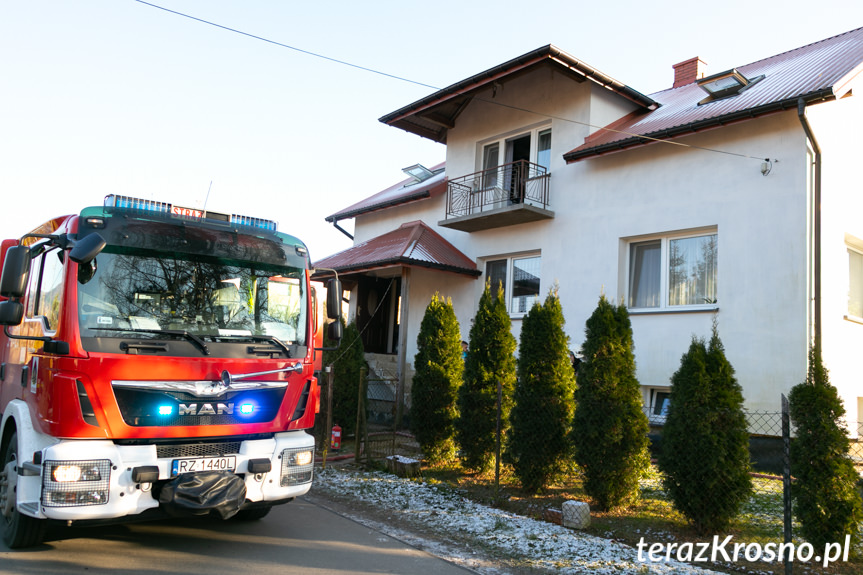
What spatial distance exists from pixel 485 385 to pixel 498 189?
21.5 ft

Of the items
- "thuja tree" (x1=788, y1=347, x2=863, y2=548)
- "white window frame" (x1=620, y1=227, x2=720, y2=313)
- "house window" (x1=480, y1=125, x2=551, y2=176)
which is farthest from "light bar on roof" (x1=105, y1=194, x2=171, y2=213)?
"house window" (x1=480, y1=125, x2=551, y2=176)

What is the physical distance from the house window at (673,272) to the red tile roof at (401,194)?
5667 mm

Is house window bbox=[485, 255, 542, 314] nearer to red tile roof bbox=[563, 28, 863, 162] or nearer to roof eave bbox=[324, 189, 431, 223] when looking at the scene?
red tile roof bbox=[563, 28, 863, 162]

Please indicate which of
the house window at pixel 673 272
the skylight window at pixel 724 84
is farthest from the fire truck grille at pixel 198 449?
the skylight window at pixel 724 84

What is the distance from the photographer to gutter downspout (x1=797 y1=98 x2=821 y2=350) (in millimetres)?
9773

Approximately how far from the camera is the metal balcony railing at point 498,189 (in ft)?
46.1

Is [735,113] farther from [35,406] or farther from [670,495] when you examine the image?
[35,406]

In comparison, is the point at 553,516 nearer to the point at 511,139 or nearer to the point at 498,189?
the point at 498,189

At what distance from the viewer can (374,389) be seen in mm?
15930

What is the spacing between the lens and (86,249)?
5043 mm

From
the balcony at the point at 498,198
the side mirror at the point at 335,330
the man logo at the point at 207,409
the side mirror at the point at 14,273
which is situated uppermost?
the balcony at the point at 498,198

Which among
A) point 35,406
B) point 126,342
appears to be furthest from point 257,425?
point 35,406

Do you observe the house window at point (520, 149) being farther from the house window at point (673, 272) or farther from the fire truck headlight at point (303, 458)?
the fire truck headlight at point (303, 458)

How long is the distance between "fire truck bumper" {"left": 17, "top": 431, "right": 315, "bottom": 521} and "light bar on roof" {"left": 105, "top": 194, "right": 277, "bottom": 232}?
1.97 meters
